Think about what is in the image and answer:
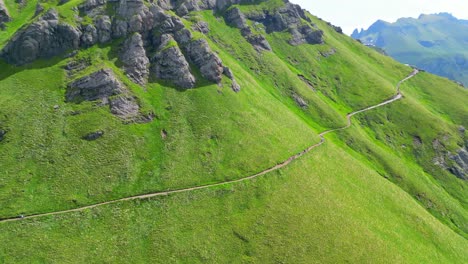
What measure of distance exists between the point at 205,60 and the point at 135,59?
84.7 ft

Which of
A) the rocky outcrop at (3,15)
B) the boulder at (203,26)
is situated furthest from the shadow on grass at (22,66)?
the boulder at (203,26)

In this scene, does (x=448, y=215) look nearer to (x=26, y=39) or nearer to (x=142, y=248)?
(x=142, y=248)

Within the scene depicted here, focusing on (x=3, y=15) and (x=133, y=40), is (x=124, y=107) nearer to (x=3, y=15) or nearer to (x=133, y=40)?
(x=133, y=40)

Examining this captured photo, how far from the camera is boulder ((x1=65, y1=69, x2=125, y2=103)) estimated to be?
317ft

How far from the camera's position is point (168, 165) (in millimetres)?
88562

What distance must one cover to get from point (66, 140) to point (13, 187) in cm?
Result: 1678

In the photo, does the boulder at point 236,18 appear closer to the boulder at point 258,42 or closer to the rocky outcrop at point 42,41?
the boulder at point 258,42

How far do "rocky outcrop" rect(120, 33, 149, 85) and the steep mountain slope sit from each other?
416mm

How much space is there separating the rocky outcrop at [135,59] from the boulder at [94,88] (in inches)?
328

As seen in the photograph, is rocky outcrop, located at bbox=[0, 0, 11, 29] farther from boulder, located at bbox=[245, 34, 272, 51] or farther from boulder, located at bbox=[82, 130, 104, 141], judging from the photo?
boulder, located at bbox=[245, 34, 272, 51]

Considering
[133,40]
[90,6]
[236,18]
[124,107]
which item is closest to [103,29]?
[133,40]

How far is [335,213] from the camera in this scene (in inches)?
3452

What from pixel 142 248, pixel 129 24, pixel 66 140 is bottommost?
pixel 142 248

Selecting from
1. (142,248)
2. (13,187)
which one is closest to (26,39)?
(13,187)
